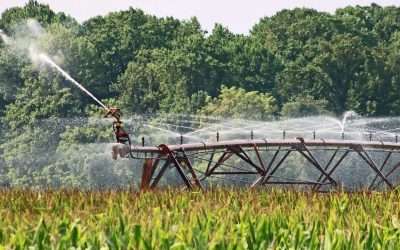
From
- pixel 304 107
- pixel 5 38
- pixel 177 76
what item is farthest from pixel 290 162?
pixel 5 38

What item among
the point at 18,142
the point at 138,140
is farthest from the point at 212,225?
the point at 18,142

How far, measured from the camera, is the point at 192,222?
20766 millimetres

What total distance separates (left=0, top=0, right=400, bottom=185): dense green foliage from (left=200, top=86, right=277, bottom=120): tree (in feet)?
0.30

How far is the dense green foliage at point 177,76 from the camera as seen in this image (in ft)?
444

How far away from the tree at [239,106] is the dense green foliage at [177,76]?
0.09 meters

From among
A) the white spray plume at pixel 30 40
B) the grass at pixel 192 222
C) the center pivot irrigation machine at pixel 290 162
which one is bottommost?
the center pivot irrigation machine at pixel 290 162

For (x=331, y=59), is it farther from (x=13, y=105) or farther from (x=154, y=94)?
(x=13, y=105)

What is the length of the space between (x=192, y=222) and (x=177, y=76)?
119283 mm

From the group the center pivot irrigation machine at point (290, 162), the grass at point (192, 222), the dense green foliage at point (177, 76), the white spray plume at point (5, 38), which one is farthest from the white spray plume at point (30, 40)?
the grass at point (192, 222)

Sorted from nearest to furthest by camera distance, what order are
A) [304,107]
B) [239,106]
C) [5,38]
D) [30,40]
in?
[239,106]
[304,107]
[5,38]
[30,40]

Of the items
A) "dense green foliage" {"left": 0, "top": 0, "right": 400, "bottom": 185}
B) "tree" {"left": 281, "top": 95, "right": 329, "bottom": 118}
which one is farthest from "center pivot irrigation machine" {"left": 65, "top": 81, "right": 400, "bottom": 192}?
"dense green foliage" {"left": 0, "top": 0, "right": 400, "bottom": 185}

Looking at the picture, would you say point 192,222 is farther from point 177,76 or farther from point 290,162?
point 177,76

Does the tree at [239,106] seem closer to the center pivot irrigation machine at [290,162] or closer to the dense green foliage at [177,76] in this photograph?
the dense green foliage at [177,76]

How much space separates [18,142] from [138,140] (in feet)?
47.3
